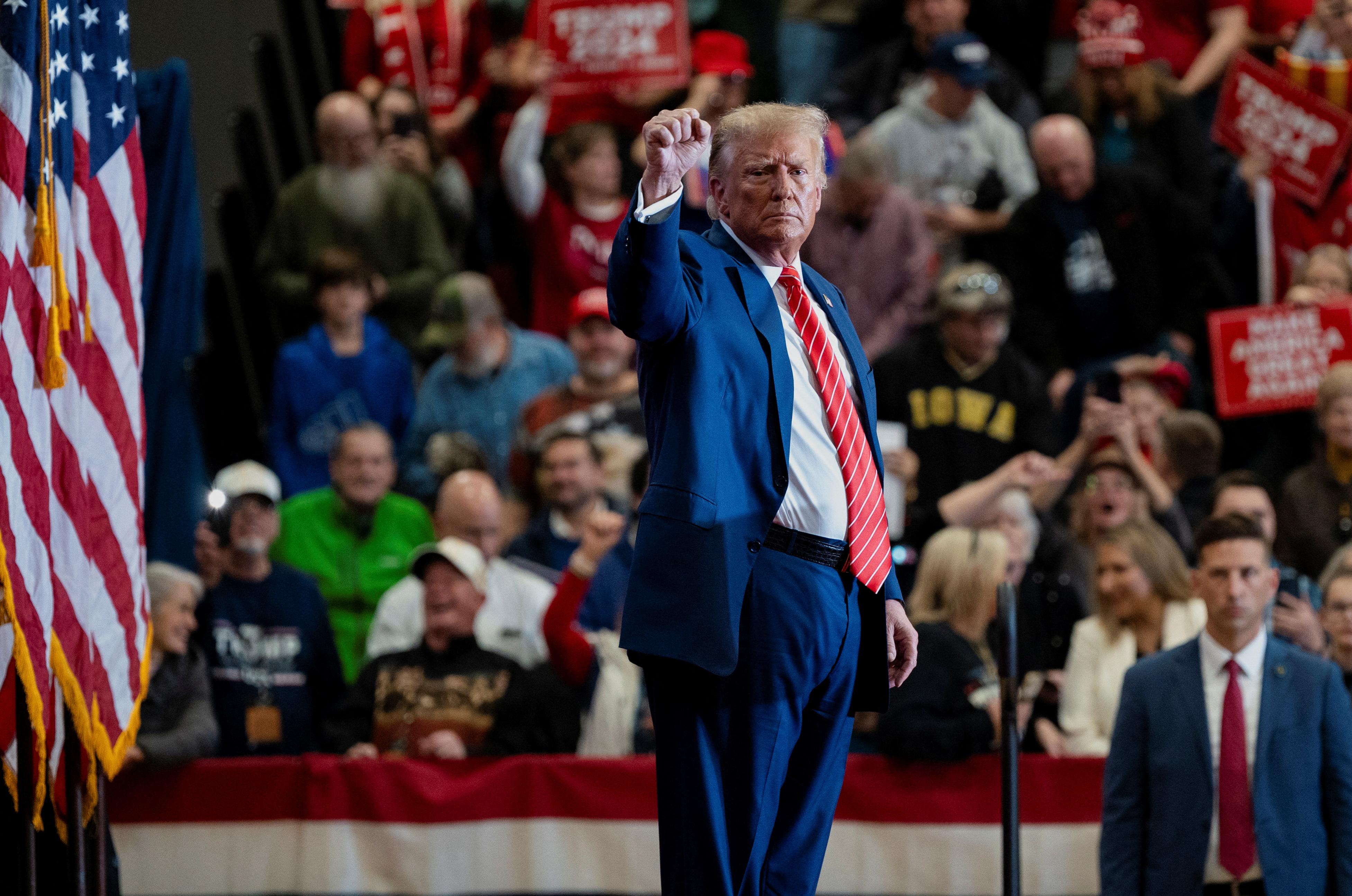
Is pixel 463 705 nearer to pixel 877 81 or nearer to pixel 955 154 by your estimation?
pixel 955 154

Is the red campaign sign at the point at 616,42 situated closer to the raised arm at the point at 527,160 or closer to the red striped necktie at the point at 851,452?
the raised arm at the point at 527,160

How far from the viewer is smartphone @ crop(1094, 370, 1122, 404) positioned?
24.3 ft

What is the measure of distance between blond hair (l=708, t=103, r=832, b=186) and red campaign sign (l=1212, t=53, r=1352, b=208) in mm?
5637

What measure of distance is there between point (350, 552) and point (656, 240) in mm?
4590

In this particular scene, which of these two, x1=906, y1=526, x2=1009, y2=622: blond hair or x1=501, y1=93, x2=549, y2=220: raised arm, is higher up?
x1=501, y1=93, x2=549, y2=220: raised arm

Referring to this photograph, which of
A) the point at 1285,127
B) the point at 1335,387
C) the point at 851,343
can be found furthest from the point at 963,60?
the point at 851,343

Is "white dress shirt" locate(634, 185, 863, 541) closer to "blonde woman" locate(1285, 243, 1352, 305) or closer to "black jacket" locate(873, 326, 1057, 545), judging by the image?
"black jacket" locate(873, 326, 1057, 545)

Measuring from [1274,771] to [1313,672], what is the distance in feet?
0.96

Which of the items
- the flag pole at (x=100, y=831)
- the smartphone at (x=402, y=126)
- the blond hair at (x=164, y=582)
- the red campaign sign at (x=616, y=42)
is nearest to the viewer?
the flag pole at (x=100, y=831)

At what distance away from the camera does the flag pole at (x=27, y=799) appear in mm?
4238

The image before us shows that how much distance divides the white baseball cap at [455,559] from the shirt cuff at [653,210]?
346 cm

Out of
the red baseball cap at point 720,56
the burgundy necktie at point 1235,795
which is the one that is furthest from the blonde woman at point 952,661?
the red baseball cap at point 720,56

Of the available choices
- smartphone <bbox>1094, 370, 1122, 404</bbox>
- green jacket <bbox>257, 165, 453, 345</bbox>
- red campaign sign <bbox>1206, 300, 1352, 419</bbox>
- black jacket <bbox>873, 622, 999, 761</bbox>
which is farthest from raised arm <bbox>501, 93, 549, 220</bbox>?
black jacket <bbox>873, 622, 999, 761</bbox>

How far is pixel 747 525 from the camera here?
327 cm
